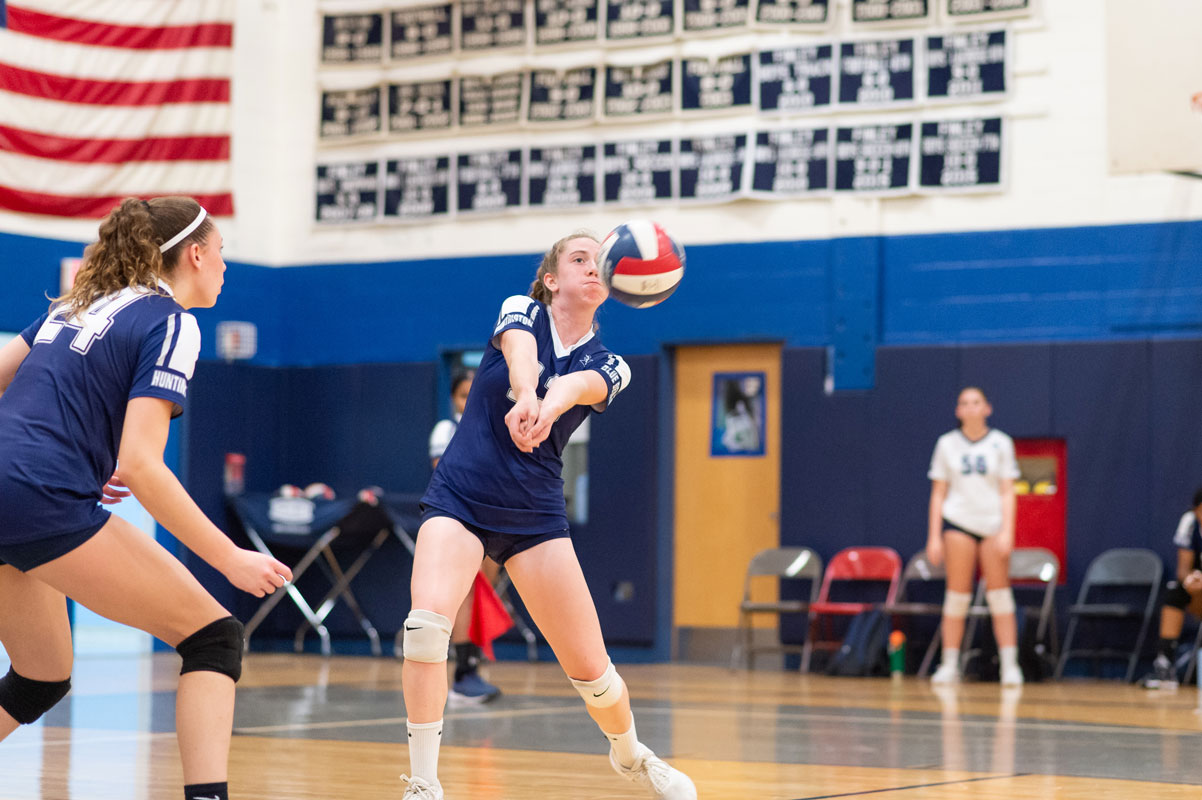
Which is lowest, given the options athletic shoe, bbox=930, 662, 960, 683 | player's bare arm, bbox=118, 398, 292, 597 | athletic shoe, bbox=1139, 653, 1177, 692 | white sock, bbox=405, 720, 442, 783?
athletic shoe, bbox=930, 662, 960, 683

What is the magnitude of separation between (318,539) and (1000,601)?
596cm

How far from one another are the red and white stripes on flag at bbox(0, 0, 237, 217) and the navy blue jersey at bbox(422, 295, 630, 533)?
10.1 meters

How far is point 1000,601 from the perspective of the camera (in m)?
11.9

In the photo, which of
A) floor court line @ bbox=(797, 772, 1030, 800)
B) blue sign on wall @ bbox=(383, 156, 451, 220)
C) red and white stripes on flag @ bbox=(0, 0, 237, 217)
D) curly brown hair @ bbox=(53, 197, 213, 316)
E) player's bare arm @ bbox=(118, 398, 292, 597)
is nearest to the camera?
player's bare arm @ bbox=(118, 398, 292, 597)

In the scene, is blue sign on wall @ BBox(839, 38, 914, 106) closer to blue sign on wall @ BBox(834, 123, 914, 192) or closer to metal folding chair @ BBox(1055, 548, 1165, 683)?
blue sign on wall @ BBox(834, 123, 914, 192)

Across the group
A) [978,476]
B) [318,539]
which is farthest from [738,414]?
[318,539]

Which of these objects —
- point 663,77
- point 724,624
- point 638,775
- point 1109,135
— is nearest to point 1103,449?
point 1109,135

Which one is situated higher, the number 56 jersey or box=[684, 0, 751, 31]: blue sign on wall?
box=[684, 0, 751, 31]: blue sign on wall

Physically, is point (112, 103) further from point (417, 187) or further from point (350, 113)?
point (417, 187)

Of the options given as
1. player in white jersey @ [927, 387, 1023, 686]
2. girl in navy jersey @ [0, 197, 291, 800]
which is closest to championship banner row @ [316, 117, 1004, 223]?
player in white jersey @ [927, 387, 1023, 686]

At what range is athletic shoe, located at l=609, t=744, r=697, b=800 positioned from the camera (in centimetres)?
480

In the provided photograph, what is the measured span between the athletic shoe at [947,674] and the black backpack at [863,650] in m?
0.65

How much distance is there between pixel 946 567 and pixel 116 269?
9544 mm

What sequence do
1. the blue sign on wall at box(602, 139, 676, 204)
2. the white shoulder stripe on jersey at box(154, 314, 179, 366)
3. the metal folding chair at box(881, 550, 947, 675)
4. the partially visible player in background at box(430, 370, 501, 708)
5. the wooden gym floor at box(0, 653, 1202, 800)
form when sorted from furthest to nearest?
the blue sign on wall at box(602, 139, 676, 204) < the metal folding chair at box(881, 550, 947, 675) < the partially visible player in background at box(430, 370, 501, 708) < the wooden gym floor at box(0, 653, 1202, 800) < the white shoulder stripe on jersey at box(154, 314, 179, 366)
